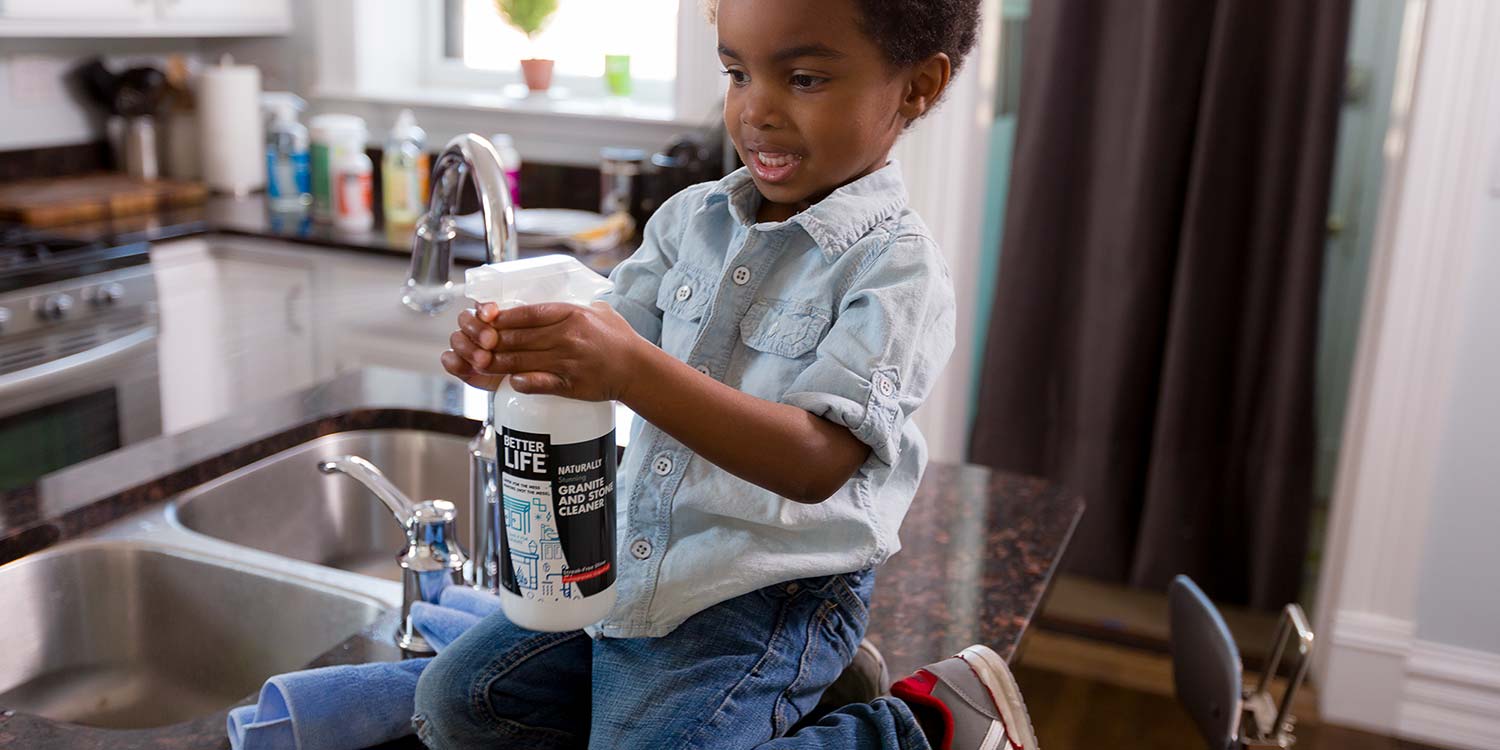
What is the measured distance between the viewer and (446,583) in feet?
3.24

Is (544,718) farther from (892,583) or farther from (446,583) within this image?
(892,583)

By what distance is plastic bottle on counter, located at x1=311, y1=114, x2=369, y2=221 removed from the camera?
263 centimetres

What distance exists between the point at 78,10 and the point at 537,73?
0.95m

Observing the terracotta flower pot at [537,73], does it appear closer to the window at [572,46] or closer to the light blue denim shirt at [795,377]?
the window at [572,46]

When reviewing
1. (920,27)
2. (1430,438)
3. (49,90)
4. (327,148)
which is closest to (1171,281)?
(1430,438)

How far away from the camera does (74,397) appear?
2105 millimetres

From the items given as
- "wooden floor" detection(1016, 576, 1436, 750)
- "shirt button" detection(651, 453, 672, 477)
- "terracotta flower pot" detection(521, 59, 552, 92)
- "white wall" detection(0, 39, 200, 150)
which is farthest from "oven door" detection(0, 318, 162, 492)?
"wooden floor" detection(1016, 576, 1436, 750)

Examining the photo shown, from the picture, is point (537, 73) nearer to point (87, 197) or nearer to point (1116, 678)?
point (87, 197)

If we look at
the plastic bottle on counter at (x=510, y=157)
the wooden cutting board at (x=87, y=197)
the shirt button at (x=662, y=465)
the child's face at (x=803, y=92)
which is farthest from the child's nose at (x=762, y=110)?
the wooden cutting board at (x=87, y=197)

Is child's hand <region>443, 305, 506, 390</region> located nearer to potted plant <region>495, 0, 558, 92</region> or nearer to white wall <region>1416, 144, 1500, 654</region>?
white wall <region>1416, 144, 1500, 654</region>

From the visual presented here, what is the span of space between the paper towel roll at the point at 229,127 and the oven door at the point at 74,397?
2.31 feet

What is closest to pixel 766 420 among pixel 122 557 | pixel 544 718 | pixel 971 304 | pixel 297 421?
pixel 544 718

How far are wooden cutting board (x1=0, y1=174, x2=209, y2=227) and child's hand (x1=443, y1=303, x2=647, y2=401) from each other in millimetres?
2193

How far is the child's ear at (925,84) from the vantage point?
2.77ft
